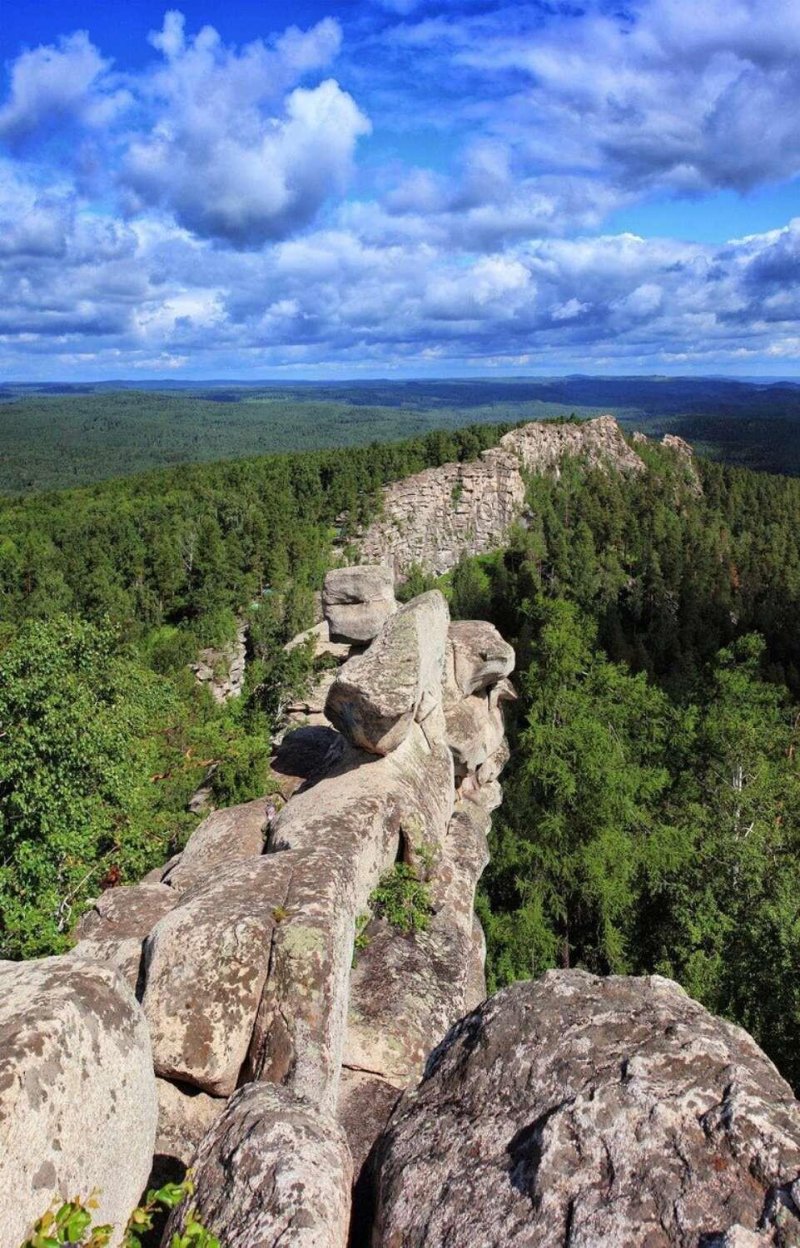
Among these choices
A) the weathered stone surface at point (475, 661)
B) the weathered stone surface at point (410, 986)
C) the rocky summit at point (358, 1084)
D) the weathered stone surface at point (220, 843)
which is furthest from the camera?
the weathered stone surface at point (475, 661)

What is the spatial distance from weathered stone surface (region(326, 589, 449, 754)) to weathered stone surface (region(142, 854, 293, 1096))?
23.2 ft

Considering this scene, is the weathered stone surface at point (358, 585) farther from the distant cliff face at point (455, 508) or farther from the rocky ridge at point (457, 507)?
the distant cliff face at point (455, 508)

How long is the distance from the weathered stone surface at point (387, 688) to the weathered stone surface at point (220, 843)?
3369 millimetres

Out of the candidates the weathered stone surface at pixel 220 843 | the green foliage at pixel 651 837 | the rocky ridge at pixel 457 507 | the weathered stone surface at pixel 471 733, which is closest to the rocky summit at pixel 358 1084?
the weathered stone surface at pixel 220 843

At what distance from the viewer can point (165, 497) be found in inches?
4744

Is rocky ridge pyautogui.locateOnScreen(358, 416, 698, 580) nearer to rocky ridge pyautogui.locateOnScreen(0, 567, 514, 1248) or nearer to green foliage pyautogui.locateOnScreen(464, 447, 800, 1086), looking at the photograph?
green foliage pyautogui.locateOnScreen(464, 447, 800, 1086)

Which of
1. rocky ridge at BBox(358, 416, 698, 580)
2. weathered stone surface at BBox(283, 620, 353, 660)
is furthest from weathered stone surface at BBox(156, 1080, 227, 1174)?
rocky ridge at BBox(358, 416, 698, 580)

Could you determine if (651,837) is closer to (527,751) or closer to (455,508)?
(527,751)

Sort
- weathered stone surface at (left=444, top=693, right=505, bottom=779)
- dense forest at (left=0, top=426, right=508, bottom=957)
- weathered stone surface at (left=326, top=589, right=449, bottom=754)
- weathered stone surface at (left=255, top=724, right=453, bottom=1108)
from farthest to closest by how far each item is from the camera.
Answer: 1. weathered stone surface at (left=444, top=693, right=505, bottom=779)
2. weathered stone surface at (left=326, top=589, right=449, bottom=754)
3. dense forest at (left=0, top=426, right=508, bottom=957)
4. weathered stone surface at (left=255, top=724, right=453, bottom=1108)

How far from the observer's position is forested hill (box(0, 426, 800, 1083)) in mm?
18906

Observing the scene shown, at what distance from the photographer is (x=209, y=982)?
37.3ft

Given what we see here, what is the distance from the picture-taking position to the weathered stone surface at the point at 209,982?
10758mm

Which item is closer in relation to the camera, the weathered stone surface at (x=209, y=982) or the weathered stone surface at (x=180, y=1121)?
the weathered stone surface at (x=180, y=1121)

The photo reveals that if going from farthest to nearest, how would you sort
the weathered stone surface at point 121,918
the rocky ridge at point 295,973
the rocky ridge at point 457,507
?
the rocky ridge at point 457,507, the weathered stone surface at point 121,918, the rocky ridge at point 295,973
